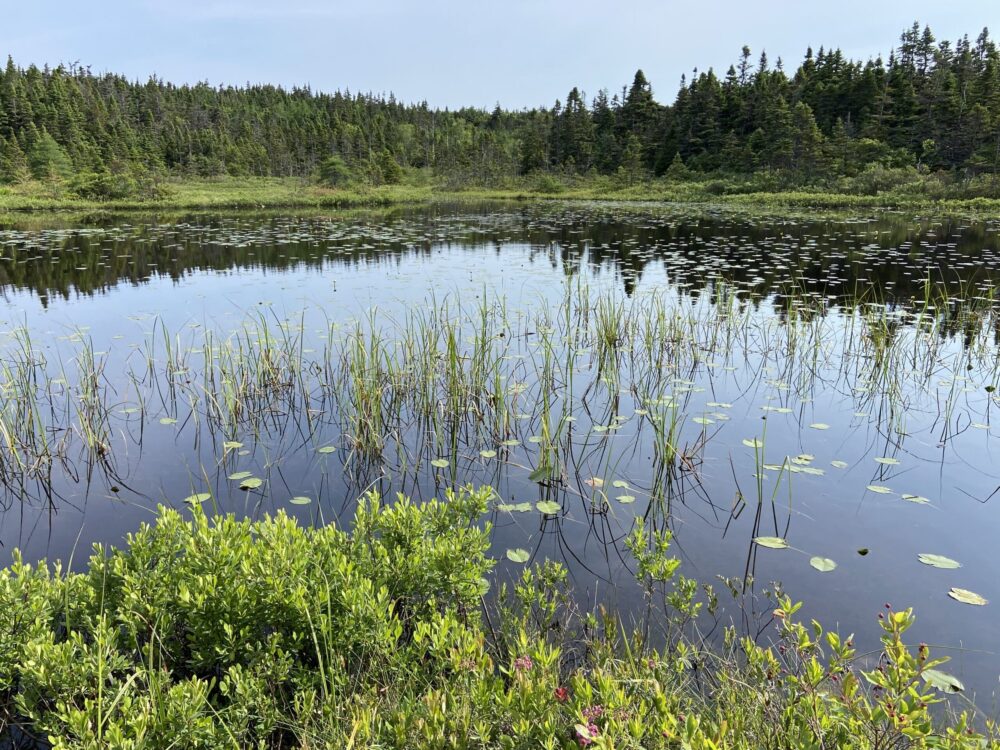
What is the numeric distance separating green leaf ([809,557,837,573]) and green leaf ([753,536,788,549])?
0.21 m

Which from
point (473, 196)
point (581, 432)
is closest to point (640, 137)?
point (473, 196)

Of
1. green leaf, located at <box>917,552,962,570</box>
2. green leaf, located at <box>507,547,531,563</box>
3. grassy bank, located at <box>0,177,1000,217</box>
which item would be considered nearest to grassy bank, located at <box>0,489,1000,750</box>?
green leaf, located at <box>507,547,531,563</box>

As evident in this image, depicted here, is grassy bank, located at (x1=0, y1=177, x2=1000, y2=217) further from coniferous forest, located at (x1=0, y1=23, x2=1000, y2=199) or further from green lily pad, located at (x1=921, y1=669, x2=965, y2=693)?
green lily pad, located at (x1=921, y1=669, x2=965, y2=693)

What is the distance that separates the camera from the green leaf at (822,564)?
3.49 metres

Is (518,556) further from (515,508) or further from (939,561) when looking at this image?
(939,561)

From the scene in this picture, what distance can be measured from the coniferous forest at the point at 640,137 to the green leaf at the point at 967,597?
43.8 metres

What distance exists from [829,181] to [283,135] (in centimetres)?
6258

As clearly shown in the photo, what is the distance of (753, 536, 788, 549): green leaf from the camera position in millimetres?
3771

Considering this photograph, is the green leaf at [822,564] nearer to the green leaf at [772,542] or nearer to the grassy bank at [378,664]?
the green leaf at [772,542]

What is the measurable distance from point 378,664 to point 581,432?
11.2 feet

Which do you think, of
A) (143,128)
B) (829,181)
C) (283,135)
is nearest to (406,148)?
(283,135)

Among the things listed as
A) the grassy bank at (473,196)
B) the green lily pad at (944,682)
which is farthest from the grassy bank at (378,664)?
the grassy bank at (473,196)

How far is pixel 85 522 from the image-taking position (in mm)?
4117

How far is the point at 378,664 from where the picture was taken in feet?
7.90
